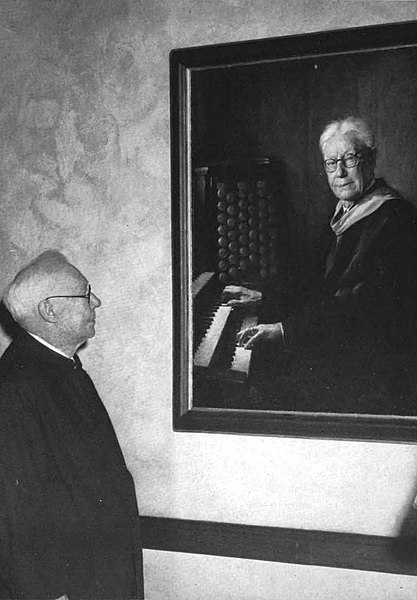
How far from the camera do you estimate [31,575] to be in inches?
97.0

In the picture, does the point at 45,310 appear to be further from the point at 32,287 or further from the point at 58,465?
the point at 58,465

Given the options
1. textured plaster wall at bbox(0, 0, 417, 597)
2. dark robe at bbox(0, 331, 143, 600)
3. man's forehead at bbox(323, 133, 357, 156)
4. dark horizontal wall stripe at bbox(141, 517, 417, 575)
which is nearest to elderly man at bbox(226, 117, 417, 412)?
man's forehead at bbox(323, 133, 357, 156)

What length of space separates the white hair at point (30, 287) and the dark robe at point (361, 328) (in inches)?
38.1

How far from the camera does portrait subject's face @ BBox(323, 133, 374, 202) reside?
113 inches

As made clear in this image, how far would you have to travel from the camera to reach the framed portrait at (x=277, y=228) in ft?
9.30

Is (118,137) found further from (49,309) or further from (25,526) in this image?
(25,526)

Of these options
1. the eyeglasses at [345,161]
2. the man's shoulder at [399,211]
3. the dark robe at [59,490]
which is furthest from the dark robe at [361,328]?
the dark robe at [59,490]

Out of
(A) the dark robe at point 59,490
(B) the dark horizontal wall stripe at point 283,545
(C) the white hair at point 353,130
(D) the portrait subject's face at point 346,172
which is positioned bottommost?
(B) the dark horizontal wall stripe at point 283,545

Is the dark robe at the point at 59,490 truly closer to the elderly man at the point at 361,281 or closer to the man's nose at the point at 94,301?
the man's nose at the point at 94,301

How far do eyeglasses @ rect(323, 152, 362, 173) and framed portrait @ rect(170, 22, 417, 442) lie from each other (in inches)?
0.5

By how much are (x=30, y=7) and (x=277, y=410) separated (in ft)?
7.04

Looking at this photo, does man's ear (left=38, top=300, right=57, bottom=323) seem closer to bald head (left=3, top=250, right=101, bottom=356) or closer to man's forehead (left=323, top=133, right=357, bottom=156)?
bald head (left=3, top=250, right=101, bottom=356)

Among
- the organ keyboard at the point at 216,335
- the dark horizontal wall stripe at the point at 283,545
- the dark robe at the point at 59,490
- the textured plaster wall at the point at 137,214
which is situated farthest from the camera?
the organ keyboard at the point at 216,335

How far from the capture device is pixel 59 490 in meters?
2.66
